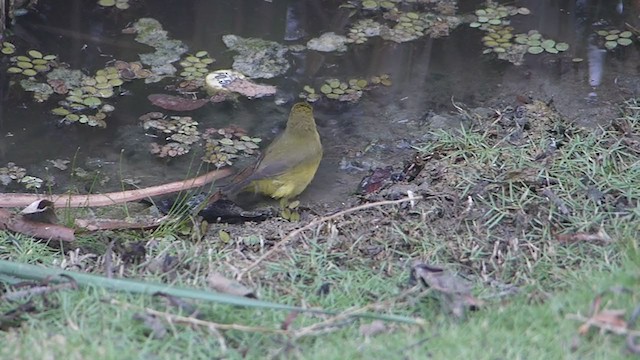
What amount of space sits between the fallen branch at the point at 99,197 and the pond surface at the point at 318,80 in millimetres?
223

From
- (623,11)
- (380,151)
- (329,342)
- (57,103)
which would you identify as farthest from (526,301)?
(623,11)

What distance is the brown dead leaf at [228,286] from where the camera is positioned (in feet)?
12.7

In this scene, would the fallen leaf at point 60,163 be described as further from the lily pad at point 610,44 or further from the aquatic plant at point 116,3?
the lily pad at point 610,44

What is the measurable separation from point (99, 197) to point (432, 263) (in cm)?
189

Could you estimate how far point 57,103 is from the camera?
6.20m

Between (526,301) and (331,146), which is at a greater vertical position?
(526,301)

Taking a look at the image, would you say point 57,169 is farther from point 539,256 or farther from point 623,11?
point 623,11

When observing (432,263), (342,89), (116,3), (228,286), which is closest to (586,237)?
(432,263)

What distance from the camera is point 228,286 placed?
390cm

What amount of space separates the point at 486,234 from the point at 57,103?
9.83ft

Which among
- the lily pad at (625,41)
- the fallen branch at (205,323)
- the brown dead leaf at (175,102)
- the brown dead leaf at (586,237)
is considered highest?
the fallen branch at (205,323)

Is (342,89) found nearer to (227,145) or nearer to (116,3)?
(227,145)

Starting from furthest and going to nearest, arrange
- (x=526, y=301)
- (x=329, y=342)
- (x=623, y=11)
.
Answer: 1. (x=623, y=11)
2. (x=526, y=301)
3. (x=329, y=342)

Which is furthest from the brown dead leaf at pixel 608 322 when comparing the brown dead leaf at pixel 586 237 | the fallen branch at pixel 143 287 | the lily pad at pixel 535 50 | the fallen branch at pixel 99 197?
the lily pad at pixel 535 50
